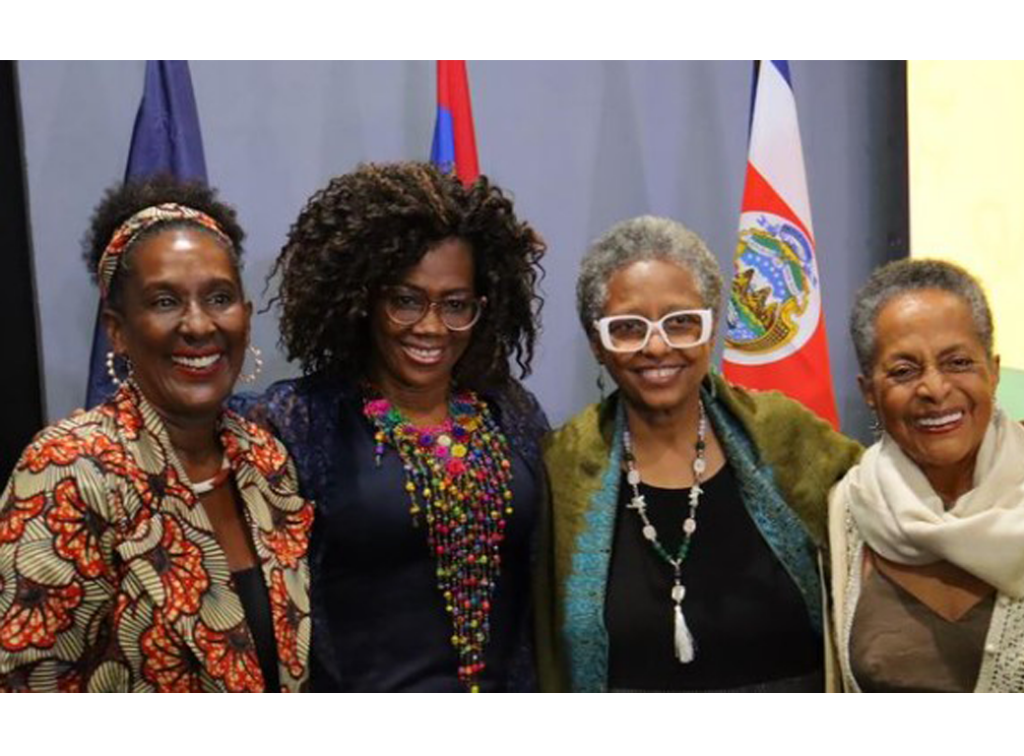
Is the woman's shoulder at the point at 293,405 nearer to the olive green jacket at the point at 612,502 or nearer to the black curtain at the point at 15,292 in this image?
the olive green jacket at the point at 612,502

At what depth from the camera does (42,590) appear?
166 cm

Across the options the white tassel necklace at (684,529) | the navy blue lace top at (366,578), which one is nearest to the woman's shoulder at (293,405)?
the navy blue lace top at (366,578)

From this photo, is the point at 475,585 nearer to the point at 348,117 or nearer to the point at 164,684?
the point at 164,684

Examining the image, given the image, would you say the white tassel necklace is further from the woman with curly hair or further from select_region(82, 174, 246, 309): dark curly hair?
select_region(82, 174, 246, 309): dark curly hair

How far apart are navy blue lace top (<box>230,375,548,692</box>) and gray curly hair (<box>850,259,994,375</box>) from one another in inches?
34.5

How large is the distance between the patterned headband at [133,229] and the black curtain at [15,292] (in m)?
1.43

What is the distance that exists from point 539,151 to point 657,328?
158 cm

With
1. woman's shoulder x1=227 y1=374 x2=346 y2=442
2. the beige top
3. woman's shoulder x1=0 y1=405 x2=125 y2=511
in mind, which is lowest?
the beige top

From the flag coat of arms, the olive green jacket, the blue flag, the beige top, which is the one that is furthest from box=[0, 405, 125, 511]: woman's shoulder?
the flag coat of arms

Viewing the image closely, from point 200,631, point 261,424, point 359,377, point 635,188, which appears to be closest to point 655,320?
point 359,377

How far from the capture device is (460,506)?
2.10 meters

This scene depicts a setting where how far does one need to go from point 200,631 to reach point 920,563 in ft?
4.22

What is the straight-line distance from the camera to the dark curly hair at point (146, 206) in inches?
74.3

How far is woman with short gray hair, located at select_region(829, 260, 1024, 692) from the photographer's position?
1.89 meters
